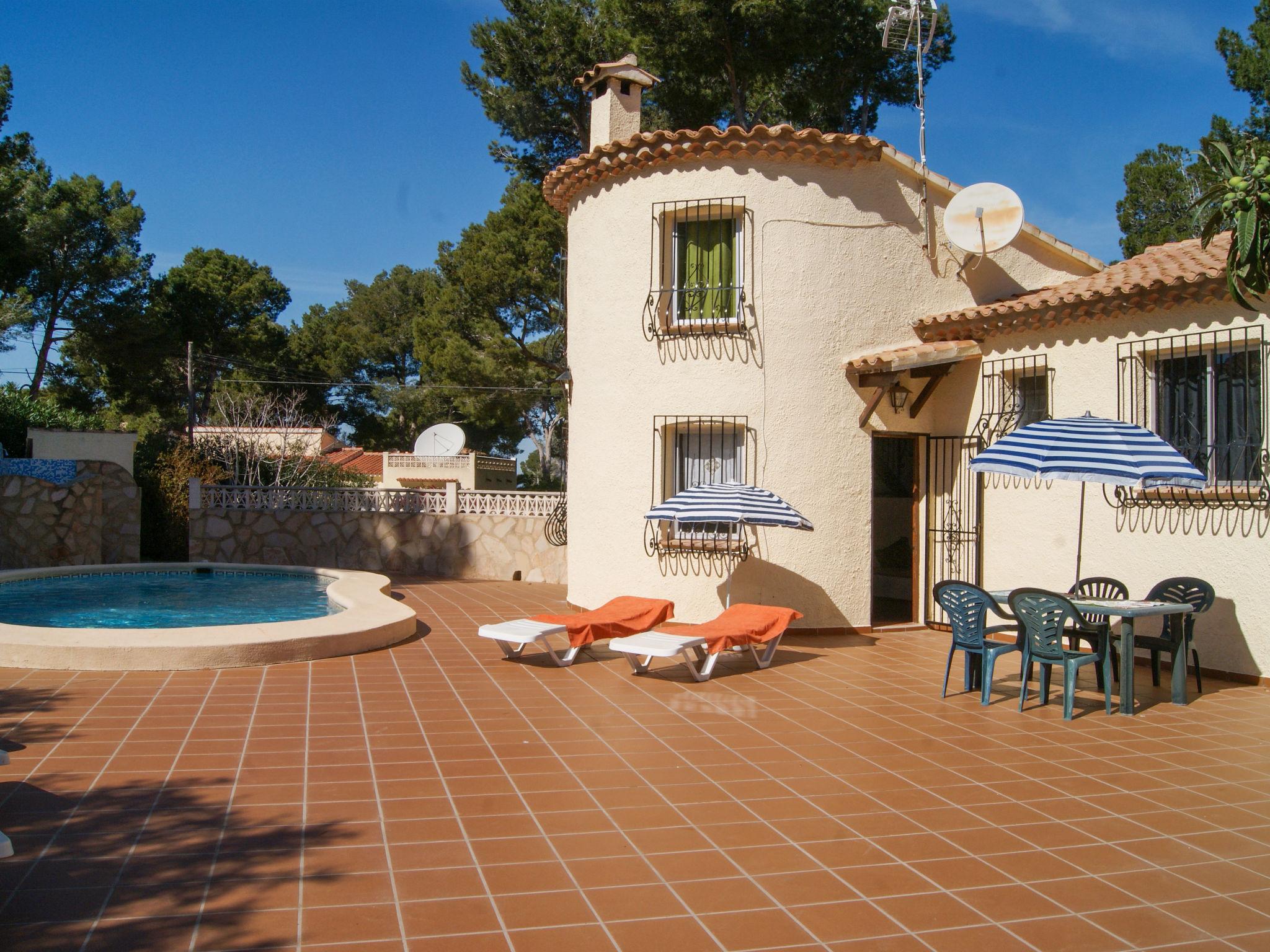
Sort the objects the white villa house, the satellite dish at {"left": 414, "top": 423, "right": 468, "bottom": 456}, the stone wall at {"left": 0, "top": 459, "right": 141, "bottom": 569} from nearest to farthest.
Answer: the white villa house
the stone wall at {"left": 0, "top": 459, "right": 141, "bottom": 569}
the satellite dish at {"left": 414, "top": 423, "right": 468, "bottom": 456}

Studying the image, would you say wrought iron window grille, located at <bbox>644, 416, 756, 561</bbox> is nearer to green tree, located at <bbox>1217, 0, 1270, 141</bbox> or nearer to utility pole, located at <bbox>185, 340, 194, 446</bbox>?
green tree, located at <bbox>1217, 0, 1270, 141</bbox>

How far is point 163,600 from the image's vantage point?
577 inches

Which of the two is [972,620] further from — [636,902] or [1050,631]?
[636,902]

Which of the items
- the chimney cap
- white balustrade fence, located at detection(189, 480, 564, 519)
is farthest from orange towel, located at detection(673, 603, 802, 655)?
white balustrade fence, located at detection(189, 480, 564, 519)

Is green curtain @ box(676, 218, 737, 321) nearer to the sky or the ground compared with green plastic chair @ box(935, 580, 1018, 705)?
nearer to the sky

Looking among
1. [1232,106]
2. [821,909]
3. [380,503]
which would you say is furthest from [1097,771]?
[1232,106]

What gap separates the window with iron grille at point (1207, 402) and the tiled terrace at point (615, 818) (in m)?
2.07

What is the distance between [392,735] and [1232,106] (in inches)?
883

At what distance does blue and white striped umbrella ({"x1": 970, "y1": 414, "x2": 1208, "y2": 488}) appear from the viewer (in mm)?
7914

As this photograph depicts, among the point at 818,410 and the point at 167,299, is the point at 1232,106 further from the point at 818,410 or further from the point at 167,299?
the point at 167,299

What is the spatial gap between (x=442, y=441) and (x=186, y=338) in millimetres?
15349

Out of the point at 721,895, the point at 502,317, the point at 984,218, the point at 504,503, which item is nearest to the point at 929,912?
the point at 721,895

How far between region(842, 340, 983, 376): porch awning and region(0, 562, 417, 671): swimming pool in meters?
6.13

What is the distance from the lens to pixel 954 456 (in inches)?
486
